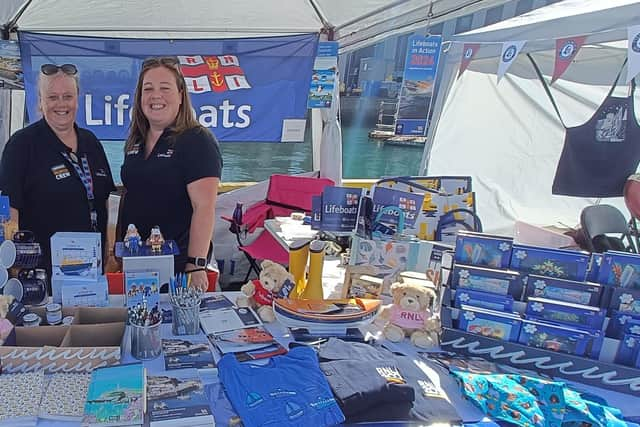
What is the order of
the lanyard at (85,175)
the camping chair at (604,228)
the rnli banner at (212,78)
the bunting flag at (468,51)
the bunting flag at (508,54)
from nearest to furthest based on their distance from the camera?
the lanyard at (85,175), the bunting flag at (508,54), the camping chair at (604,228), the bunting flag at (468,51), the rnli banner at (212,78)

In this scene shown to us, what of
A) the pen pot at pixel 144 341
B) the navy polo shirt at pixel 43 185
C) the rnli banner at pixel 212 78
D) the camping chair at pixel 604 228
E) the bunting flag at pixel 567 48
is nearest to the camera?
the pen pot at pixel 144 341

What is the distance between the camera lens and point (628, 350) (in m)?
1.19

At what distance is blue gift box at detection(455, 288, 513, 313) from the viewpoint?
1.28 metres

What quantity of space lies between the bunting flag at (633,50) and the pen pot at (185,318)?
216 centimetres

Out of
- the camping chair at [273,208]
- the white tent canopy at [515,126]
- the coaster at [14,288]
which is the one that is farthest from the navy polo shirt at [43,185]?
the white tent canopy at [515,126]

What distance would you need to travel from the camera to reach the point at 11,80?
346cm

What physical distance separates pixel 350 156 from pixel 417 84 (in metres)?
15.9

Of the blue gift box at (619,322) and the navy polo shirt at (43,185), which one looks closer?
the blue gift box at (619,322)

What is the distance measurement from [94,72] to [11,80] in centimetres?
57

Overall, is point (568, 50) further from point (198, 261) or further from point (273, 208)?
point (198, 261)

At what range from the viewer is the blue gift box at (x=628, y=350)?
1.18 meters

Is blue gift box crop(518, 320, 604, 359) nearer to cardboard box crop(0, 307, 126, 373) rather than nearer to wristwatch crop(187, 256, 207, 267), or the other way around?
cardboard box crop(0, 307, 126, 373)

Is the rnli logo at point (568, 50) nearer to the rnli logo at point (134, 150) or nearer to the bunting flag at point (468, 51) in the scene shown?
the bunting flag at point (468, 51)

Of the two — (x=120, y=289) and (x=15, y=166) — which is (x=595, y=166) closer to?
(x=120, y=289)
